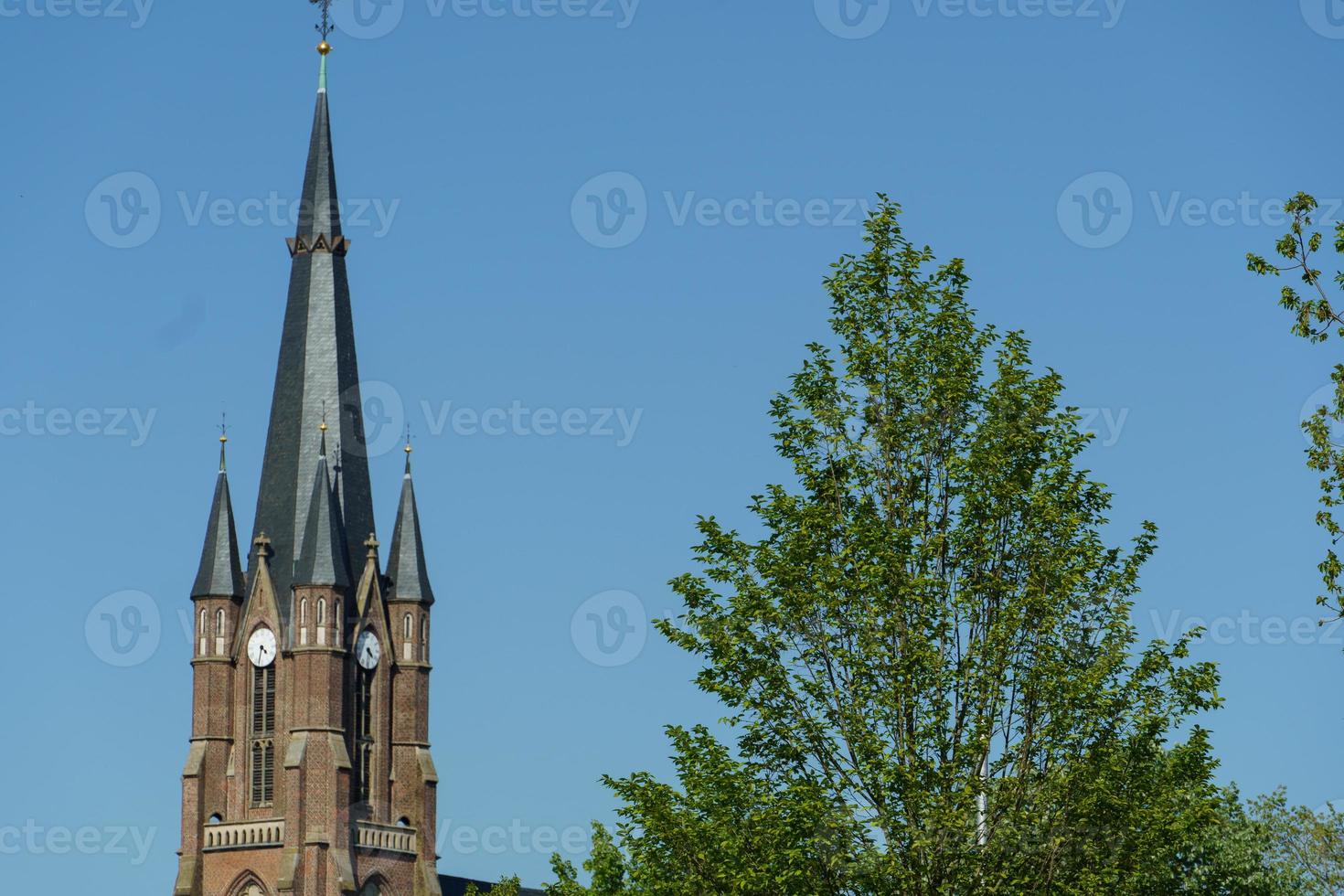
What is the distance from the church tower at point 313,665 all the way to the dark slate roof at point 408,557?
82 millimetres

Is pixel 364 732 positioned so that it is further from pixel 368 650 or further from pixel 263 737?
pixel 263 737

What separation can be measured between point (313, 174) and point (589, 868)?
55480 millimetres

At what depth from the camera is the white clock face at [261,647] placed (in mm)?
104562

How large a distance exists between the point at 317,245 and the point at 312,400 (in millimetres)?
8028

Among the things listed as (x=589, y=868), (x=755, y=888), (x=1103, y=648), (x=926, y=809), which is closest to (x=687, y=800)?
(x=755, y=888)

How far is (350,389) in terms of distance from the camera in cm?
10800

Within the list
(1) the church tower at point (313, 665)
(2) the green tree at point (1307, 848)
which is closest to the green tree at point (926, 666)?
(2) the green tree at point (1307, 848)

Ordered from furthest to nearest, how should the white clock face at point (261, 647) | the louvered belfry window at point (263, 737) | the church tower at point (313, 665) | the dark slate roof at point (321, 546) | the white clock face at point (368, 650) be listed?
the white clock face at point (368, 650)
the white clock face at point (261, 647)
the dark slate roof at point (321, 546)
the louvered belfry window at point (263, 737)
the church tower at point (313, 665)

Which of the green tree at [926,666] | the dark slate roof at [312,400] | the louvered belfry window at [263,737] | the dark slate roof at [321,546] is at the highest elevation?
the dark slate roof at [312,400]

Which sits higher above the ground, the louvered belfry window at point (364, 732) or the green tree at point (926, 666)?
the louvered belfry window at point (364, 732)

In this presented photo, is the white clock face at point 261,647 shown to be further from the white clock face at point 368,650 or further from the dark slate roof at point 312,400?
the white clock face at point 368,650

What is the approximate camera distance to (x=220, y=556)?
4181 inches

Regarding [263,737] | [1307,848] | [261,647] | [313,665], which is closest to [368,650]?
[313,665]

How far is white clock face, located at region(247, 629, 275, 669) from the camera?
105 m
